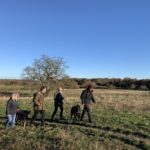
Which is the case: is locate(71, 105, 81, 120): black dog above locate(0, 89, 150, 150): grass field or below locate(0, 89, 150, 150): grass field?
above

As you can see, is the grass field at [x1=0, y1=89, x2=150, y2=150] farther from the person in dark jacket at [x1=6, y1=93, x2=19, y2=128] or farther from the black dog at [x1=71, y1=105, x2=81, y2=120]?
the black dog at [x1=71, y1=105, x2=81, y2=120]

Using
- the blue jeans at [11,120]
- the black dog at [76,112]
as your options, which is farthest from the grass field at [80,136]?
the black dog at [76,112]

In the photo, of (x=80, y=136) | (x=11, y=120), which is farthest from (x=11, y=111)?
(x=80, y=136)

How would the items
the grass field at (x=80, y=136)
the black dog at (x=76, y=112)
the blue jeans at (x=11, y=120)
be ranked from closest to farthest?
1. the grass field at (x=80, y=136)
2. the blue jeans at (x=11, y=120)
3. the black dog at (x=76, y=112)

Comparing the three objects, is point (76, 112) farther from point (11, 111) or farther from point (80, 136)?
point (80, 136)

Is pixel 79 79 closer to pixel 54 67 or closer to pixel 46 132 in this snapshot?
pixel 54 67

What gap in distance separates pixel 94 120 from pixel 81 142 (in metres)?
6.30

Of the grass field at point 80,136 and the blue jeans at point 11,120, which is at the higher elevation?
the blue jeans at point 11,120

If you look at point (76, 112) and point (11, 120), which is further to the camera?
point (76, 112)

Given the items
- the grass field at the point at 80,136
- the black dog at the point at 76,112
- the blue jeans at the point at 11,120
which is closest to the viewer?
the grass field at the point at 80,136

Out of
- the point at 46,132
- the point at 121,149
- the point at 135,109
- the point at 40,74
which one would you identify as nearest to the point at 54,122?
the point at 46,132

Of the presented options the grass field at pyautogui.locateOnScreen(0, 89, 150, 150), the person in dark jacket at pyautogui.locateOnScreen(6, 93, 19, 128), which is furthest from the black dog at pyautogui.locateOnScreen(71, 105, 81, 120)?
the person in dark jacket at pyautogui.locateOnScreen(6, 93, 19, 128)

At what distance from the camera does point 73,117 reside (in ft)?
70.3

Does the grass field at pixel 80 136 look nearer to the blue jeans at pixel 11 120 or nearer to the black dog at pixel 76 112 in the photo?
the blue jeans at pixel 11 120
